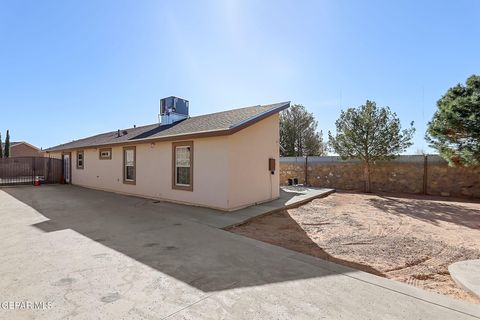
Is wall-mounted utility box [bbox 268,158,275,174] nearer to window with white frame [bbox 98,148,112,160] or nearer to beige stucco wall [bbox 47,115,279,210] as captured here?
beige stucco wall [bbox 47,115,279,210]

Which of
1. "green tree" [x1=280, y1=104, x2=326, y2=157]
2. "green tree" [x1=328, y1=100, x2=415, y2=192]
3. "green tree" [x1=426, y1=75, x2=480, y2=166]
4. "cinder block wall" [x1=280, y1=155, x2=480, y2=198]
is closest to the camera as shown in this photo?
"green tree" [x1=426, y1=75, x2=480, y2=166]

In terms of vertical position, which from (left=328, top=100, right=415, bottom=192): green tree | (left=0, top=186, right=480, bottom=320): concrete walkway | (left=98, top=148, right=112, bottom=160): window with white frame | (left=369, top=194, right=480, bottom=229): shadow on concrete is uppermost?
(left=328, top=100, right=415, bottom=192): green tree

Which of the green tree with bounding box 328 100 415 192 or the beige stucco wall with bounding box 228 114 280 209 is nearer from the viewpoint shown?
the beige stucco wall with bounding box 228 114 280 209

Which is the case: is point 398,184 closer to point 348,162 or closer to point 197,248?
point 348,162

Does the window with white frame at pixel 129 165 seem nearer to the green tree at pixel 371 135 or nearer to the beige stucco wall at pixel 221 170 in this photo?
the beige stucco wall at pixel 221 170

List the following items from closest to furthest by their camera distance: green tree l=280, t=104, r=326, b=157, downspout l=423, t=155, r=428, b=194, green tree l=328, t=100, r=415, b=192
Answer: downspout l=423, t=155, r=428, b=194 < green tree l=328, t=100, r=415, b=192 < green tree l=280, t=104, r=326, b=157

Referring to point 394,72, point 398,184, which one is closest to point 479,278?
point 394,72

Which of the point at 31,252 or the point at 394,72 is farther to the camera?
the point at 394,72

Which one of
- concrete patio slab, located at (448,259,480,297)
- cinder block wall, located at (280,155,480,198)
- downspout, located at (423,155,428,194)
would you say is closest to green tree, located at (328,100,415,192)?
cinder block wall, located at (280,155,480,198)

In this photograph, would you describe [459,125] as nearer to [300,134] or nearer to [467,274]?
[467,274]

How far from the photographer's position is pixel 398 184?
13.0 m

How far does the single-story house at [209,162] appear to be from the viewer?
25.9 ft

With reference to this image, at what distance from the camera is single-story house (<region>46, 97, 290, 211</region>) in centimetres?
791

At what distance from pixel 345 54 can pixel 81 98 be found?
15985mm
